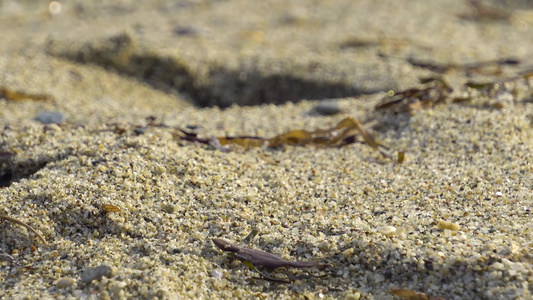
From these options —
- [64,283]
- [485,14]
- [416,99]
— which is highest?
[485,14]

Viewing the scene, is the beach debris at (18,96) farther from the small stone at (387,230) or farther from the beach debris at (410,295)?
the beach debris at (410,295)

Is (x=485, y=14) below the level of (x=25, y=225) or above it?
above

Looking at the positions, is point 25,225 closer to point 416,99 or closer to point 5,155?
point 5,155

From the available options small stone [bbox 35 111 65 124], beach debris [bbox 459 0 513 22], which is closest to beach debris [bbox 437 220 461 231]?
small stone [bbox 35 111 65 124]

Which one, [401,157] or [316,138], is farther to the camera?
[316,138]

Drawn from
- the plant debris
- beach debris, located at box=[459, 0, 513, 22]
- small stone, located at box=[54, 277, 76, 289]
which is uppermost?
beach debris, located at box=[459, 0, 513, 22]

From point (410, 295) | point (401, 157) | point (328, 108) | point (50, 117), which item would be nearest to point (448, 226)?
point (410, 295)

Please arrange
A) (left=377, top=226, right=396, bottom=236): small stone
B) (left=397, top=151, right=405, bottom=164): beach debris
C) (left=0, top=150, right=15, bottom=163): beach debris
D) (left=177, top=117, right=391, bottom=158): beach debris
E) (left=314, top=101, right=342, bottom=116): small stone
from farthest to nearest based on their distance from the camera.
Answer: (left=314, top=101, right=342, bottom=116): small stone, (left=177, top=117, right=391, bottom=158): beach debris, (left=397, top=151, right=405, bottom=164): beach debris, (left=0, top=150, right=15, bottom=163): beach debris, (left=377, top=226, right=396, bottom=236): small stone

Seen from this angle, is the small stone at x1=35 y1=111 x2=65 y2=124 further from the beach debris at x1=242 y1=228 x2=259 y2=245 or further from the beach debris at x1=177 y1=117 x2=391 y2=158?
the beach debris at x1=242 y1=228 x2=259 y2=245
